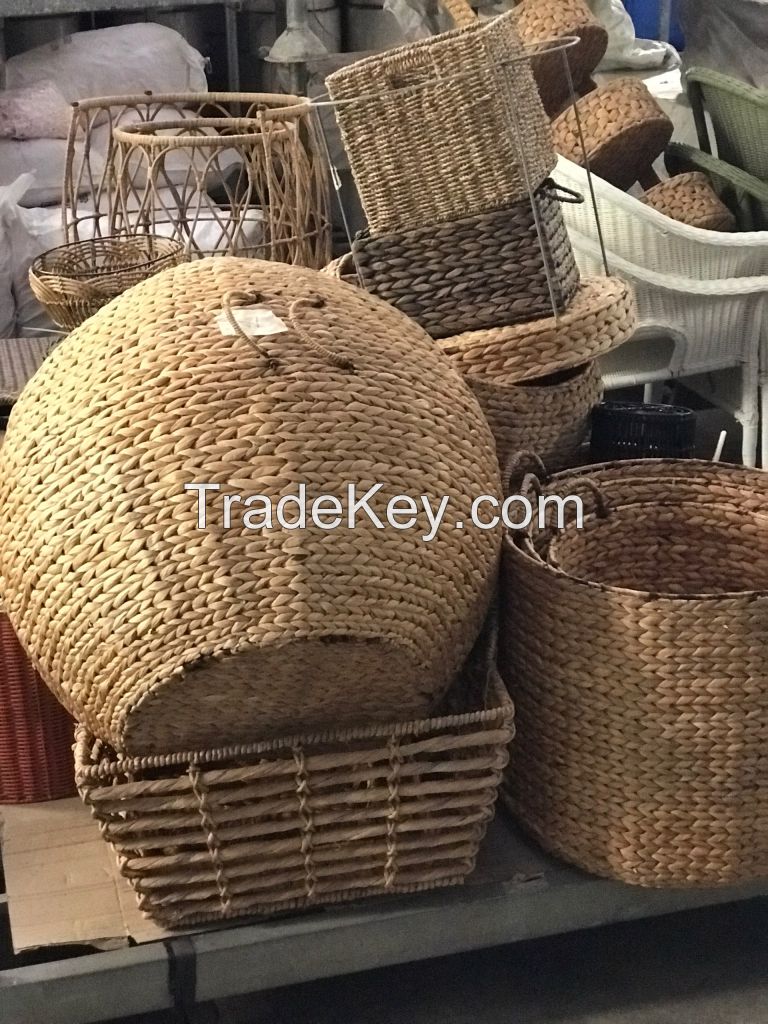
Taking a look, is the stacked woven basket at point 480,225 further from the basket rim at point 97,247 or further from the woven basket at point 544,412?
the basket rim at point 97,247

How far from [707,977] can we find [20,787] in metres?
0.85

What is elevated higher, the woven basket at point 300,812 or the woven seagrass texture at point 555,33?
the woven seagrass texture at point 555,33

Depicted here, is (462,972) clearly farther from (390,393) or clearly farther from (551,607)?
(390,393)

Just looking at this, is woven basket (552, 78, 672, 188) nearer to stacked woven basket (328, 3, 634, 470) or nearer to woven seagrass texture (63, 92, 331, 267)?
woven seagrass texture (63, 92, 331, 267)

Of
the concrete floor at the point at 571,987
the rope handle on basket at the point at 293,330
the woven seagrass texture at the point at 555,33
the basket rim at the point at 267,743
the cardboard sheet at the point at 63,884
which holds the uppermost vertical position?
the woven seagrass texture at the point at 555,33

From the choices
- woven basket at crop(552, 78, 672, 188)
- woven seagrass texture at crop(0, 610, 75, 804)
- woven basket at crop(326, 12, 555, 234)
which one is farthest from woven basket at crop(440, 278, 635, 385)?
woven basket at crop(552, 78, 672, 188)

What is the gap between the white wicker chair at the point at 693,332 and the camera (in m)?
2.30

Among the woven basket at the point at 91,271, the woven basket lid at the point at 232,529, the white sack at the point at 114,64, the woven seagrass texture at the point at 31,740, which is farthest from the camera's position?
the white sack at the point at 114,64

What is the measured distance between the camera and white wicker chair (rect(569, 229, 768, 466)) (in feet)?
7.56

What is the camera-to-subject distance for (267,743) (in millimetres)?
1245

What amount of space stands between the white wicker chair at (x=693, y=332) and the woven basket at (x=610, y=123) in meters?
0.19

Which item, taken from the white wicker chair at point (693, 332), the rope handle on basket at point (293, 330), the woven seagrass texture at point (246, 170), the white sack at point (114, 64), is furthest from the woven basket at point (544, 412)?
the white sack at point (114, 64)

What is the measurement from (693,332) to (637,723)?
1244 millimetres

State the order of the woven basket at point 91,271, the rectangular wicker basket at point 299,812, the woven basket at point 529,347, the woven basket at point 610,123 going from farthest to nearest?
the woven basket at point 610,123
the woven basket at point 91,271
the woven basket at point 529,347
the rectangular wicker basket at point 299,812
